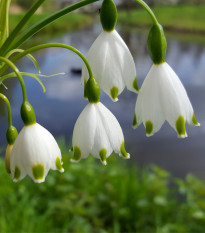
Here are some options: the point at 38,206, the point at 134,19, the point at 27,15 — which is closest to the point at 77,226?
the point at 38,206

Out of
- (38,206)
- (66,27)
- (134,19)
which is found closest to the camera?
(38,206)

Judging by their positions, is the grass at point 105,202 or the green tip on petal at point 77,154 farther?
the grass at point 105,202

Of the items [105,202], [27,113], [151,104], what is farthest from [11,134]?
[105,202]

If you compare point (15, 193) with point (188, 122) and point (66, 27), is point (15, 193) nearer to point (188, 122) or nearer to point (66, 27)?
A: point (188, 122)

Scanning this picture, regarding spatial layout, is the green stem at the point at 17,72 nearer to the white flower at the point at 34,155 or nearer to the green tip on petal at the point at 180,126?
the white flower at the point at 34,155

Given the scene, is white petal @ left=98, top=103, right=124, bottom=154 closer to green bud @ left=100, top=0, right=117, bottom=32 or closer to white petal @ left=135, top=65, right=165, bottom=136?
white petal @ left=135, top=65, right=165, bottom=136

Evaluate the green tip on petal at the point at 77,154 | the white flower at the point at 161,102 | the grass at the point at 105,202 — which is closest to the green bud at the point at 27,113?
the green tip on petal at the point at 77,154
